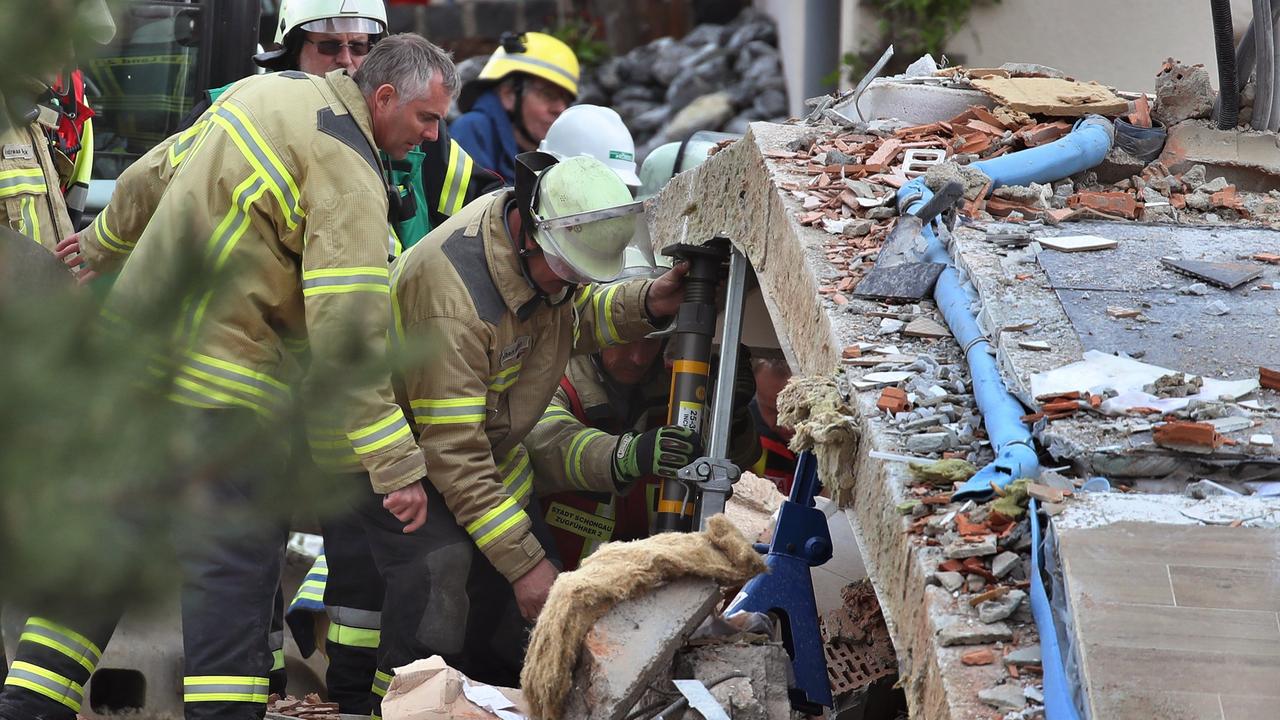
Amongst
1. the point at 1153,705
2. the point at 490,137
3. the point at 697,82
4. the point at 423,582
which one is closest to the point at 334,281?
the point at 423,582

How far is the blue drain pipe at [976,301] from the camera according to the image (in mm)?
2809

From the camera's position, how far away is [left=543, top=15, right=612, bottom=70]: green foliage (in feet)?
41.0

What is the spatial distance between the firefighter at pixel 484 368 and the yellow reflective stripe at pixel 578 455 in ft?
0.90

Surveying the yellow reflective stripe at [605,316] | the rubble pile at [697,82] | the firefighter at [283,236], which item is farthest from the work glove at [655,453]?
the rubble pile at [697,82]

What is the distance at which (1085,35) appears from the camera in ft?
30.1

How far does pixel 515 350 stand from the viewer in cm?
427

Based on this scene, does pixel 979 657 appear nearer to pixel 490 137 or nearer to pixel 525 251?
pixel 525 251

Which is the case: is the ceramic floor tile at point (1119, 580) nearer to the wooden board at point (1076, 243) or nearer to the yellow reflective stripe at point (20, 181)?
the wooden board at point (1076, 243)

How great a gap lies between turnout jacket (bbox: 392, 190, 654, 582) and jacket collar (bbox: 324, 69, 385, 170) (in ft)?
1.26

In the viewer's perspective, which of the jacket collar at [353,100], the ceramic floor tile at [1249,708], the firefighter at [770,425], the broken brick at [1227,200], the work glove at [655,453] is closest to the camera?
the ceramic floor tile at [1249,708]

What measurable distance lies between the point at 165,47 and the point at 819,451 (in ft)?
13.8

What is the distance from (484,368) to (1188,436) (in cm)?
211

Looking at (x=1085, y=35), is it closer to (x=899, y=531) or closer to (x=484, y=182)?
(x=484, y=182)

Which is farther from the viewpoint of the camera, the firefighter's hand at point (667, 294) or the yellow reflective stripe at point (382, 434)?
the firefighter's hand at point (667, 294)
